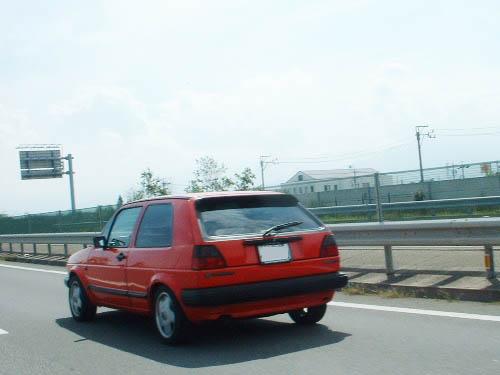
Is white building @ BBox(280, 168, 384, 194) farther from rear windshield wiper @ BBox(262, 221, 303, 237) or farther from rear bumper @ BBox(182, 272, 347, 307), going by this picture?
rear bumper @ BBox(182, 272, 347, 307)

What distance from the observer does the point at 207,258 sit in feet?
21.4

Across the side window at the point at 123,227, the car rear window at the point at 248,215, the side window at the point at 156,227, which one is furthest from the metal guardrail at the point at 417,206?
the side window at the point at 156,227

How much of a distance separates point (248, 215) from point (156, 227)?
3.42 feet

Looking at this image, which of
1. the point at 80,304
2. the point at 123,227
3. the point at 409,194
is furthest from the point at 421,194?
the point at 80,304

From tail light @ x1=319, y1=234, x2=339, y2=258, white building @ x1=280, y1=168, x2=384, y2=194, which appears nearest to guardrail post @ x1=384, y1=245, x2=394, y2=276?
white building @ x1=280, y1=168, x2=384, y2=194

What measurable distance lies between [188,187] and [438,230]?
18.4 m

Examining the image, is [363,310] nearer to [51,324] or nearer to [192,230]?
[192,230]

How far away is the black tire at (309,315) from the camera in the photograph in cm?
763

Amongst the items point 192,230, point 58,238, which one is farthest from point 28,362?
Result: point 58,238

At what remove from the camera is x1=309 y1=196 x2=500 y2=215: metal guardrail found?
11.6 m

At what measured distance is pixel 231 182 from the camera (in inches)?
1005

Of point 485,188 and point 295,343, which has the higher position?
point 485,188

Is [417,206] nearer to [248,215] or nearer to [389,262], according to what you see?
[389,262]

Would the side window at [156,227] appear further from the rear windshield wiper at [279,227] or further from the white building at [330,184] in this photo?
the white building at [330,184]
